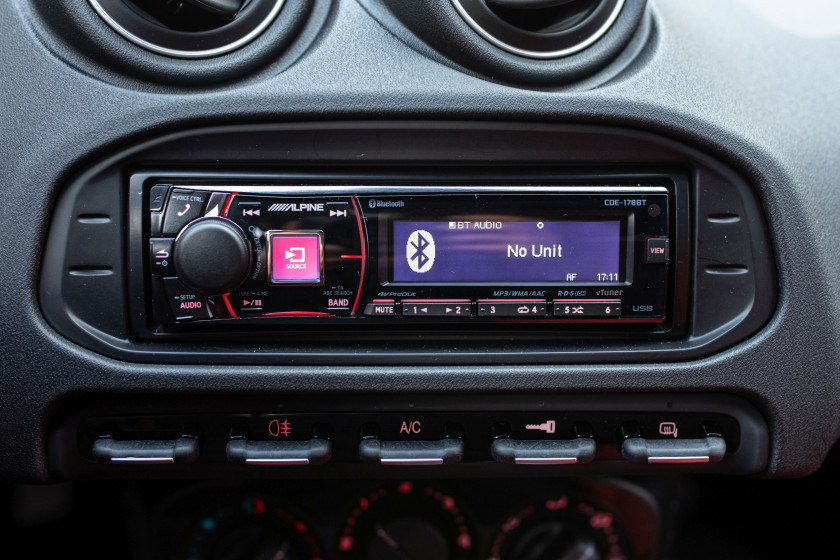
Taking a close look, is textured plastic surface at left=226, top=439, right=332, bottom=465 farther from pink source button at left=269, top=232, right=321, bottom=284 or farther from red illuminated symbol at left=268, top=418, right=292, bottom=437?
pink source button at left=269, top=232, right=321, bottom=284

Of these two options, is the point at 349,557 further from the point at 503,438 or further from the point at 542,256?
the point at 542,256

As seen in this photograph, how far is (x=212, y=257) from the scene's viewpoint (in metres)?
0.70

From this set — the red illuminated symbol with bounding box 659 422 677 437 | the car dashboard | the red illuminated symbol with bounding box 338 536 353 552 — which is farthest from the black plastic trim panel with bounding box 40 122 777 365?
the red illuminated symbol with bounding box 338 536 353 552

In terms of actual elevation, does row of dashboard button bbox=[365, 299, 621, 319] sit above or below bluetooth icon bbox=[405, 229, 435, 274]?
below

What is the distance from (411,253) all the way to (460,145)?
0.15 meters

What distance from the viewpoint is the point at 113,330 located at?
75cm

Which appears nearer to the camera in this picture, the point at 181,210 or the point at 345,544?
the point at 181,210

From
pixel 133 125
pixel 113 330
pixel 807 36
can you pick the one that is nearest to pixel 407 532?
pixel 113 330

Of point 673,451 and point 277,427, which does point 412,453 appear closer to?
point 277,427

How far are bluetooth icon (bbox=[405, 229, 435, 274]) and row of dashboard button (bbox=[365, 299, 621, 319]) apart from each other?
0.14 ft

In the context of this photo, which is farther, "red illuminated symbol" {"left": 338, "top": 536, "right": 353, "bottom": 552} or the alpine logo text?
"red illuminated symbol" {"left": 338, "top": 536, "right": 353, "bottom": 552}

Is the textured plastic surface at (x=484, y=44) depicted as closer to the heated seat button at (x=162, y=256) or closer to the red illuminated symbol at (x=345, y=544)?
the heated seat button at (x=162, y=256)

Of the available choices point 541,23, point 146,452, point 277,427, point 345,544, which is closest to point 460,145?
point 541,23

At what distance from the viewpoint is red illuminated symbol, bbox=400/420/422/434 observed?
804 mm
